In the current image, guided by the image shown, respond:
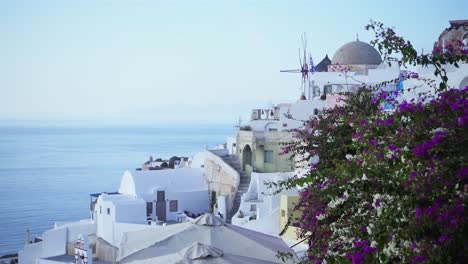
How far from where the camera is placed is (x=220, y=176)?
98.1 feet

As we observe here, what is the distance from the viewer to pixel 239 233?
10.4m

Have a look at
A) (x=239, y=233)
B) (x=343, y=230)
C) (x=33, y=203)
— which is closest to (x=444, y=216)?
(x=343, y=230)

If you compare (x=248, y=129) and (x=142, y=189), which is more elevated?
(x=248, y=129)

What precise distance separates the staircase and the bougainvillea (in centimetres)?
1988

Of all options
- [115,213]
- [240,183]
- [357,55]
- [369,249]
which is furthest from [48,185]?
[369,249]

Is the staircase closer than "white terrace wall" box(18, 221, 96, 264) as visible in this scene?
No

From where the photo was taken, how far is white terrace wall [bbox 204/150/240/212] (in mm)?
29280

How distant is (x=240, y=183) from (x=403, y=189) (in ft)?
80.0

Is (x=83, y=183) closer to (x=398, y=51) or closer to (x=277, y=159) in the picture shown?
(x=277, y=159)

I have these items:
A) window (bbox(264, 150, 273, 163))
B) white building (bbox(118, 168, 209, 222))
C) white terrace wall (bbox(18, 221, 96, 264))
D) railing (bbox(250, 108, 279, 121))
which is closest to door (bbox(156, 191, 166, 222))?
white building (bbox(118, 168, 209, 222))

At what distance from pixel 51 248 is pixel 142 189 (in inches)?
183

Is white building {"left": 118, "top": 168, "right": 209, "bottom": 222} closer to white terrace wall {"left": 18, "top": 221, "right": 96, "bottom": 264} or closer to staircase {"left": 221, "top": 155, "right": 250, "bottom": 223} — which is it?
staircase {"left": 221, "top": 155, "right": 250, "bottom": 223}

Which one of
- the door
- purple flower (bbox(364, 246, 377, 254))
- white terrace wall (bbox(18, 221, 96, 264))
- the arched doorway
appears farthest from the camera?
the arched doorway

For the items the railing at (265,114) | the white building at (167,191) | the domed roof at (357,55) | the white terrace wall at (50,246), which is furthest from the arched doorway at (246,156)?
the white terrace wall at (50,246)
